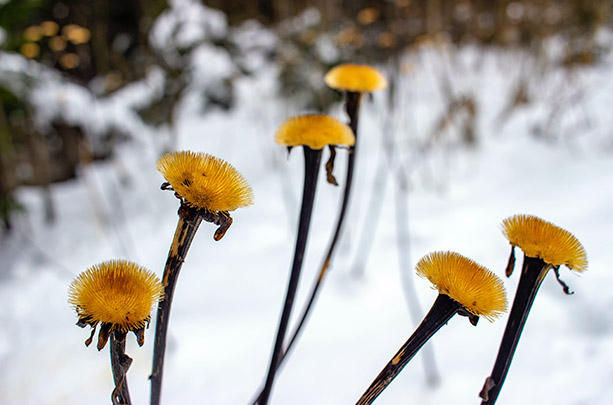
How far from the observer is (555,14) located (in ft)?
6.78

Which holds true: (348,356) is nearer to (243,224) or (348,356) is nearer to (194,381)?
(194,381)

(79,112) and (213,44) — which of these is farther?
(213,44)

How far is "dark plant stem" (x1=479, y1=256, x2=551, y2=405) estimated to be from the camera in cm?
18

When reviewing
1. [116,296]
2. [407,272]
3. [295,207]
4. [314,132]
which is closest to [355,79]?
[314,132]

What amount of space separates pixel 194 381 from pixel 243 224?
498mm

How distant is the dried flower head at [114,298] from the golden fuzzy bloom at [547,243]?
0.49 ft

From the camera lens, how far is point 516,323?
0.18m

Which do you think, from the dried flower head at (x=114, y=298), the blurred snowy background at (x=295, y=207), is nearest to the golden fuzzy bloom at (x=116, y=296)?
the dried flower head at (x=114, y=298)

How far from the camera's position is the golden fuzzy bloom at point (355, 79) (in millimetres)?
275

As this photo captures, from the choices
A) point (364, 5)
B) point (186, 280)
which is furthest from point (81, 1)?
point (186, 280)

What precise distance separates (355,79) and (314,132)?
0.09 meters

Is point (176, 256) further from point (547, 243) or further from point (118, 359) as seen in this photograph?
point (547, 243)

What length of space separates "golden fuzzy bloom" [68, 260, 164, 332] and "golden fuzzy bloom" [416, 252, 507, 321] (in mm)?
110

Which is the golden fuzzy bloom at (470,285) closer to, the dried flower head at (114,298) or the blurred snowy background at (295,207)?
the dried flower head at (114,298)
